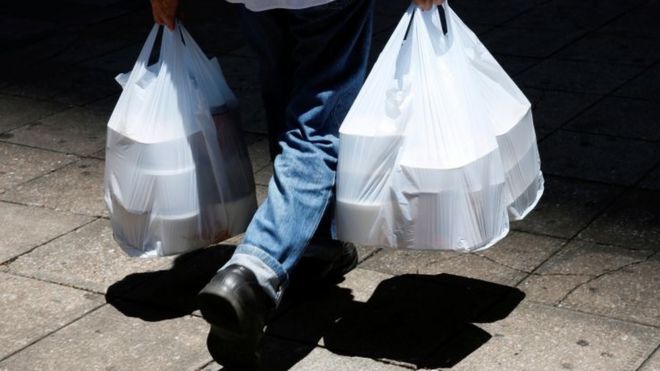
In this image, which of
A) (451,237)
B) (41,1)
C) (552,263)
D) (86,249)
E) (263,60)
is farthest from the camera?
(41,1)

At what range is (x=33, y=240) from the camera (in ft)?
15.1

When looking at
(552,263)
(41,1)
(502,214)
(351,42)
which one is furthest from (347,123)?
(41,1)

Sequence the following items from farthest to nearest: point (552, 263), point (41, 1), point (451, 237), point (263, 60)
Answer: point (41, 1) < point (552, 263) < point (263, 60) < point (451, 237)

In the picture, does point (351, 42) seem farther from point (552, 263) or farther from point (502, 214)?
point (552, 263)

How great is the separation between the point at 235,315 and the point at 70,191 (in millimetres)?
1911

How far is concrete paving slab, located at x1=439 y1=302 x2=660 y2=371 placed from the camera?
3512 millimetres

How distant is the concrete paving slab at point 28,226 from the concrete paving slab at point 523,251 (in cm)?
158

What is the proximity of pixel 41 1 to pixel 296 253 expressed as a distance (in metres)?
5.01

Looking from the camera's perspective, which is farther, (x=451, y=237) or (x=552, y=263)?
(x=552, y=263)

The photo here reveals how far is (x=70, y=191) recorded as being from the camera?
5.05m

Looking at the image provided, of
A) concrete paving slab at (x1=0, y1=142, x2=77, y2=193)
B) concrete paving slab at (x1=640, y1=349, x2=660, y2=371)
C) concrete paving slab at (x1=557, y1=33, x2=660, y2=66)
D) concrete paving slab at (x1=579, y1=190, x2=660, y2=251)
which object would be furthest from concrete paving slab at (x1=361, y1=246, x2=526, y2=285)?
concrete paving slab at (x1=557, y1=33, x2=660, y2=66)

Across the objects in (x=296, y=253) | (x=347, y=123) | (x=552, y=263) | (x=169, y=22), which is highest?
(x=169, y=22)

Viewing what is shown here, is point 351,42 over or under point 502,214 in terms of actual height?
over

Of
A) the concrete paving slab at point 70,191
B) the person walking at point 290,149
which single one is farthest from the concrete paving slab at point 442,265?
the concrete paving slab at point 70,191
